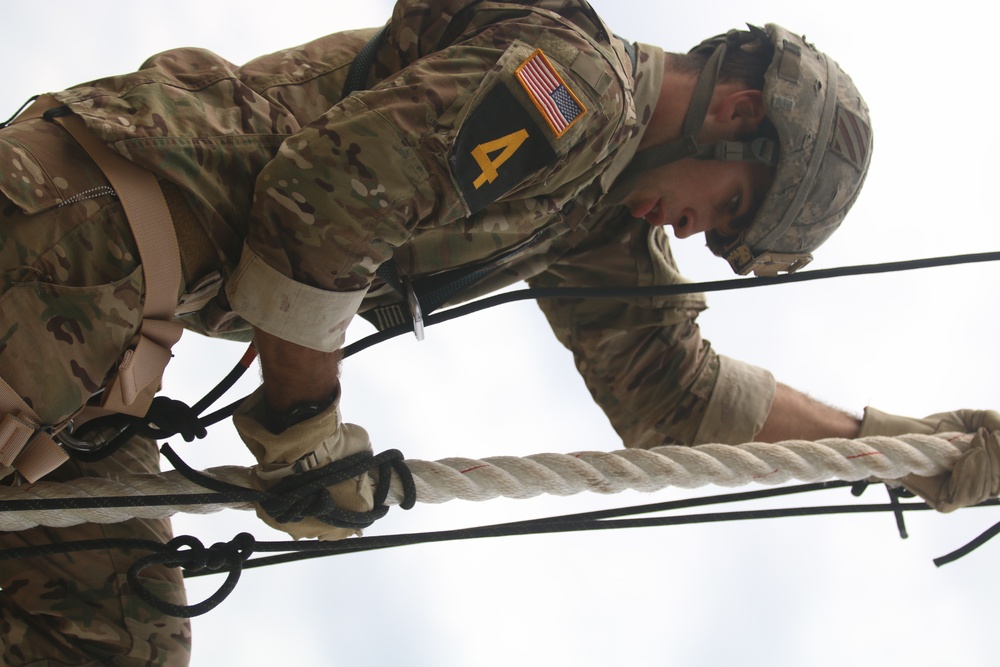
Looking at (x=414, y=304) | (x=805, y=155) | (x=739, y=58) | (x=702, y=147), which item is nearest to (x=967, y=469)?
(x=805, y=155)

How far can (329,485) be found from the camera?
5.88ft

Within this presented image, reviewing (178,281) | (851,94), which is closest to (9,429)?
(178,281)

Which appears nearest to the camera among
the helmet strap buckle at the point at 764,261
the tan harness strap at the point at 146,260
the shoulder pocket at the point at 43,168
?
the shoulder pocket at the point at 43,168

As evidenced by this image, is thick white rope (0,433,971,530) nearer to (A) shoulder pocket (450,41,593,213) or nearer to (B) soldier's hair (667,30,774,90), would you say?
(A) shoulder pocket (450,41,593,213)

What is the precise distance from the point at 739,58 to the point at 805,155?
1.06 feet

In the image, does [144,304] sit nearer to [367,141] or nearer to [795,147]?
[367,141]

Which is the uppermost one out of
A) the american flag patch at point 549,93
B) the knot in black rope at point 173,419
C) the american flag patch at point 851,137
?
the american flag patch at point 549,93

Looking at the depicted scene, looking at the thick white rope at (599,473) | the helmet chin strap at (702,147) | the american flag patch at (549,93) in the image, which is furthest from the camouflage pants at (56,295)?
the helmet chin strap at (702,147)

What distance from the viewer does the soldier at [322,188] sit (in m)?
1.54

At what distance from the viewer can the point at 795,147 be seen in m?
2.33

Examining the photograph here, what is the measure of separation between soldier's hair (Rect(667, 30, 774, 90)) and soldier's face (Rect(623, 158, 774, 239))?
0.23 meters

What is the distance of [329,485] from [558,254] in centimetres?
114

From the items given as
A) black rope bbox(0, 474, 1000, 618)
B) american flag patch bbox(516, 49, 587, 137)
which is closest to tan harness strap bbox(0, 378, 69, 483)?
black rope bbox(0, 474, 1000, 618)

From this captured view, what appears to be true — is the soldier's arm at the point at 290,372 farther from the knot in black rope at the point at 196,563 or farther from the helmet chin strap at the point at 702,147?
the helmet chin strap at the point at 702,147
